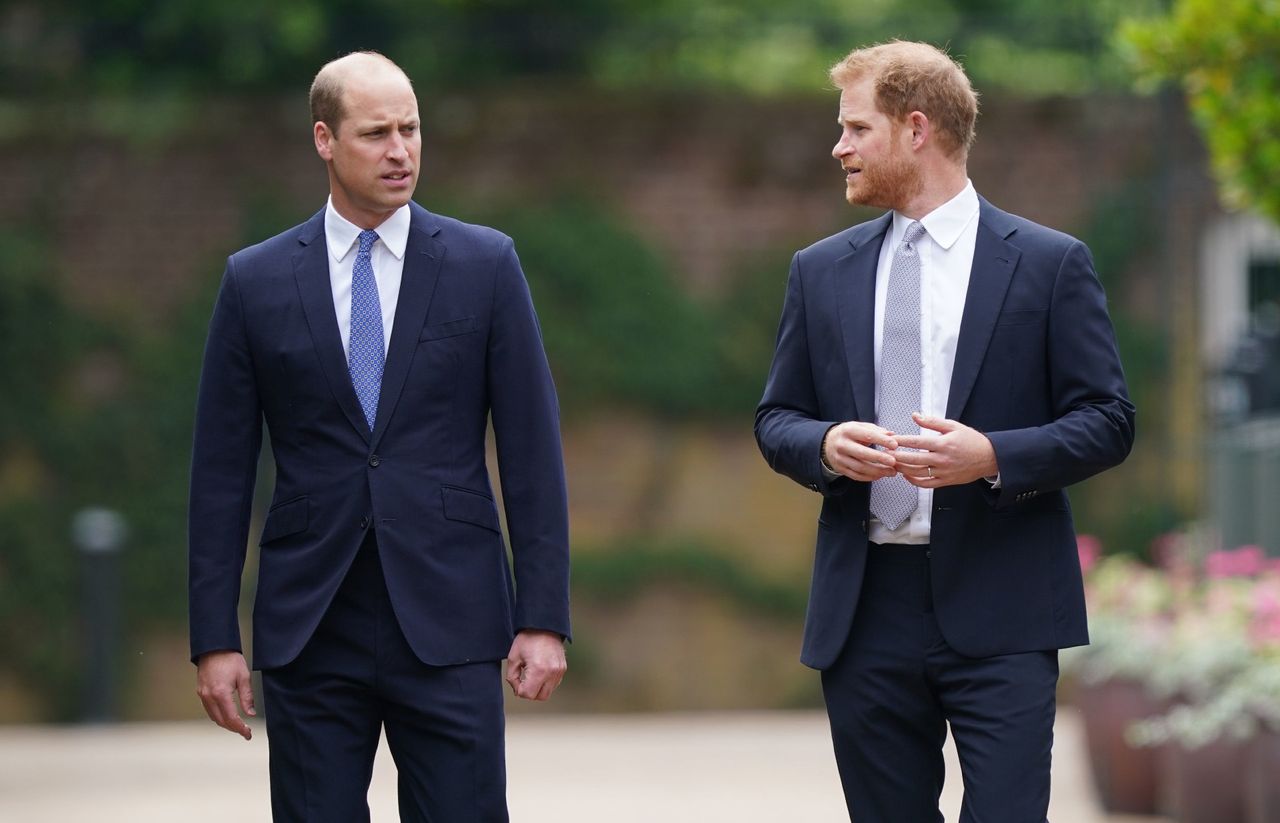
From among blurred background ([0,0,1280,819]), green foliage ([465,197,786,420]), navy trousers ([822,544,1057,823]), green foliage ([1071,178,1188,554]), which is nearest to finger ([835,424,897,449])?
navy trousers ([822,544,1057,823])

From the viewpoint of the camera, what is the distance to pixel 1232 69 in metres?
6.42

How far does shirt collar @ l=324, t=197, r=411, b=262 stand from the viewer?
396cm

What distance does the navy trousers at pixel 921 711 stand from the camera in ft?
12.1

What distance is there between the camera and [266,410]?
397 cm

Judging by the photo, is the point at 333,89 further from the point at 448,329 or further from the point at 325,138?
the point at 448,329

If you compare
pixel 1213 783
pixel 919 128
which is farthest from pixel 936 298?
pixel 1213 783

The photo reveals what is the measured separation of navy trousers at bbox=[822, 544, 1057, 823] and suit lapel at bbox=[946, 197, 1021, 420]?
0.31 m

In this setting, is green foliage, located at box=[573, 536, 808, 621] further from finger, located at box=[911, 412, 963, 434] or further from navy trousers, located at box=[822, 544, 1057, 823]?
finger, located at box=[911, 412, 963, 434]

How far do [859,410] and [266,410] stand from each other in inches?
43.2

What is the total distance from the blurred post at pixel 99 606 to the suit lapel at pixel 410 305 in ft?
29.6

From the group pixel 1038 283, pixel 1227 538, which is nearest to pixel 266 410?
pixel 1038 283

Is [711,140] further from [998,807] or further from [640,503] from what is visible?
[998,807]

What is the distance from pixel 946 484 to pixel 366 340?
1078mm

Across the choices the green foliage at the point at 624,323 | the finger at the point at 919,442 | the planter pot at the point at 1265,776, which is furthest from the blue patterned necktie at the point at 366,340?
the green foliage at the point at 624,323
